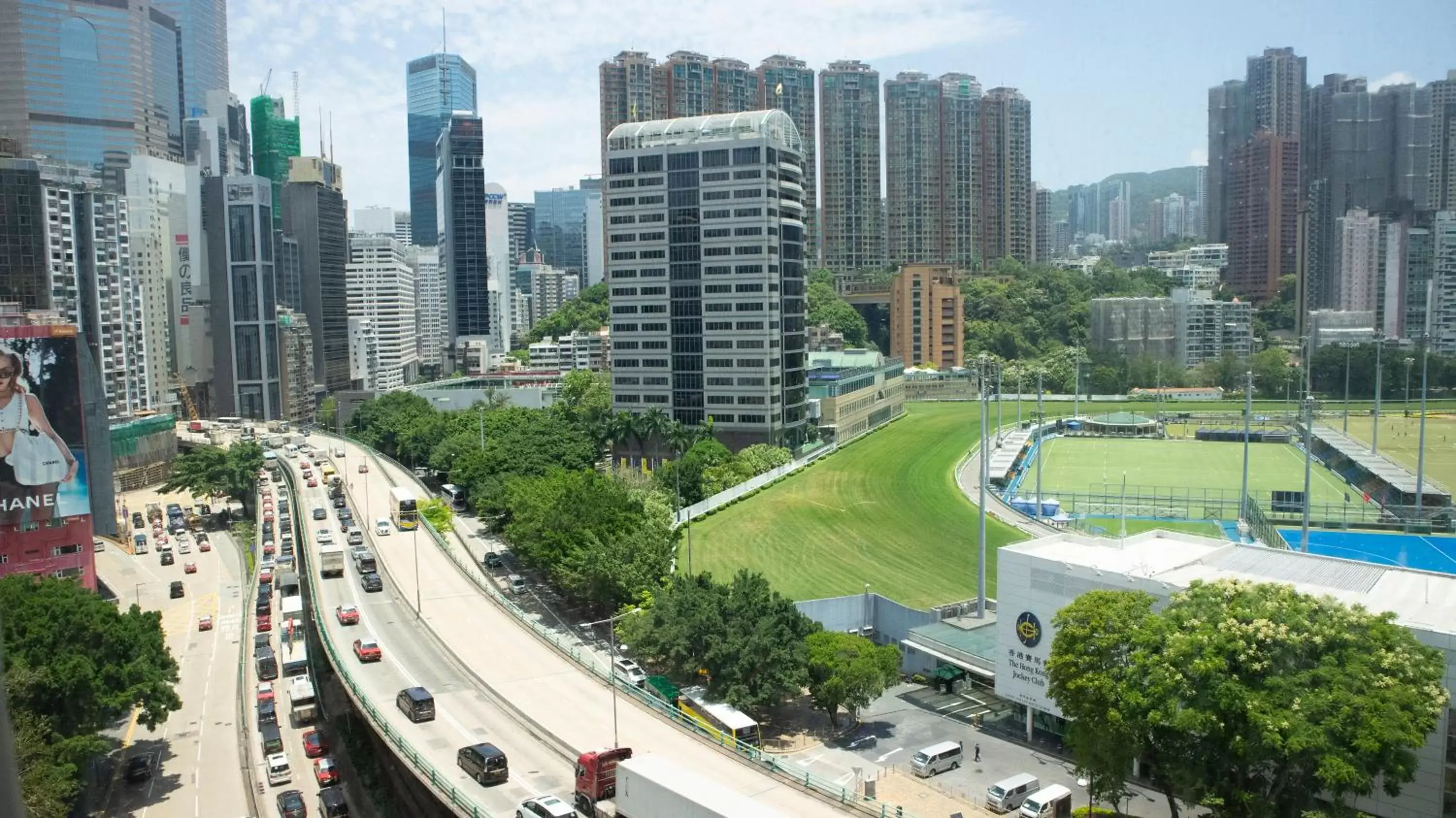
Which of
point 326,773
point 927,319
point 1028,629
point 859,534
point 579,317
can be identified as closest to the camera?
point 1028,629

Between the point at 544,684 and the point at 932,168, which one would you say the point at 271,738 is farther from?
the point at 932,168

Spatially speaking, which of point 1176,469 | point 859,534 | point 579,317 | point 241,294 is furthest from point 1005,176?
point 859,534

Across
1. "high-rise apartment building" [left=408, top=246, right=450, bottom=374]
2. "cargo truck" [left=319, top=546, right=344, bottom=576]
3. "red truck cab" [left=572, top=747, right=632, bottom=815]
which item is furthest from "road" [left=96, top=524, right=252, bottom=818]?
"high-rise apartment building" [left=408, top=246, right=450, bottom=374]

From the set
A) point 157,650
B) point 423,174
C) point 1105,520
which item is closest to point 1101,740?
point 157,650

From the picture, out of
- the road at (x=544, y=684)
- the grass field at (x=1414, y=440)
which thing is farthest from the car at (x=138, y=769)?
the grass field at (x=1414, y=440)

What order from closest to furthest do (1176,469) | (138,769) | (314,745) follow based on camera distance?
(138,769)
(314,745)
(1176,469)

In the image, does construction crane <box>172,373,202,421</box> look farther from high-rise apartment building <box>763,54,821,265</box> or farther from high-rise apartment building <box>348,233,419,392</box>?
high-rise apartment building <box>763,54,821,265</box>

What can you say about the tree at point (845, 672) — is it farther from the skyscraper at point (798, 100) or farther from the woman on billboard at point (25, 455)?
the skyscraper at point (798, 100)
